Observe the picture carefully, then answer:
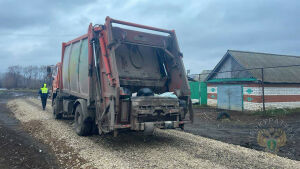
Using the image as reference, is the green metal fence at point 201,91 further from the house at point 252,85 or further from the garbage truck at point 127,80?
the garbage truck at point 127,80

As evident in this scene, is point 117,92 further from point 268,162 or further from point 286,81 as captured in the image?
point 286,81

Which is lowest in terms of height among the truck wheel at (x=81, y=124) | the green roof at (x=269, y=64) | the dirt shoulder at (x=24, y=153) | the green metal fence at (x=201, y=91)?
the dirt shoulder at (x=24, y=153)

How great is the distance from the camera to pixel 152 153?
18.4ft

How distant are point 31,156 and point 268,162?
16.5 ft

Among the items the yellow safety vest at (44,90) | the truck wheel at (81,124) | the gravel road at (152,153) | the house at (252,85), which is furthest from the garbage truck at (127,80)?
the house at (252,85)

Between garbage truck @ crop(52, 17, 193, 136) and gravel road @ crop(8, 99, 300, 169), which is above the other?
garbage truck @ crop(52, 17, 193, 136)

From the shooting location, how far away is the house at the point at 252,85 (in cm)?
1491

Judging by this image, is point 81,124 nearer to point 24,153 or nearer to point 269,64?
point 24,153

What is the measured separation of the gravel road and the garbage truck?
482 millimetres

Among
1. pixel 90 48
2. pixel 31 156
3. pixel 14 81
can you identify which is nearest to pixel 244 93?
pixel 90 48

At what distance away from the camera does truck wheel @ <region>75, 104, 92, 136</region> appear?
6.83m

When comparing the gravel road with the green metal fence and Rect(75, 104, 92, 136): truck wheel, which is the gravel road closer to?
Rect(75, 104, 92, 136): truck wheel

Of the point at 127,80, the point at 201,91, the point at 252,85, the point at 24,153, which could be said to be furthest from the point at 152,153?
the point at 201,91

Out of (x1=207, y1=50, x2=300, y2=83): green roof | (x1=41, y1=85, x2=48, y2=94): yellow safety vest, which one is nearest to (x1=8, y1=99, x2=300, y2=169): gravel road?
(x1=41, y1=85, x2=48, y2=94): yellow safety vest
